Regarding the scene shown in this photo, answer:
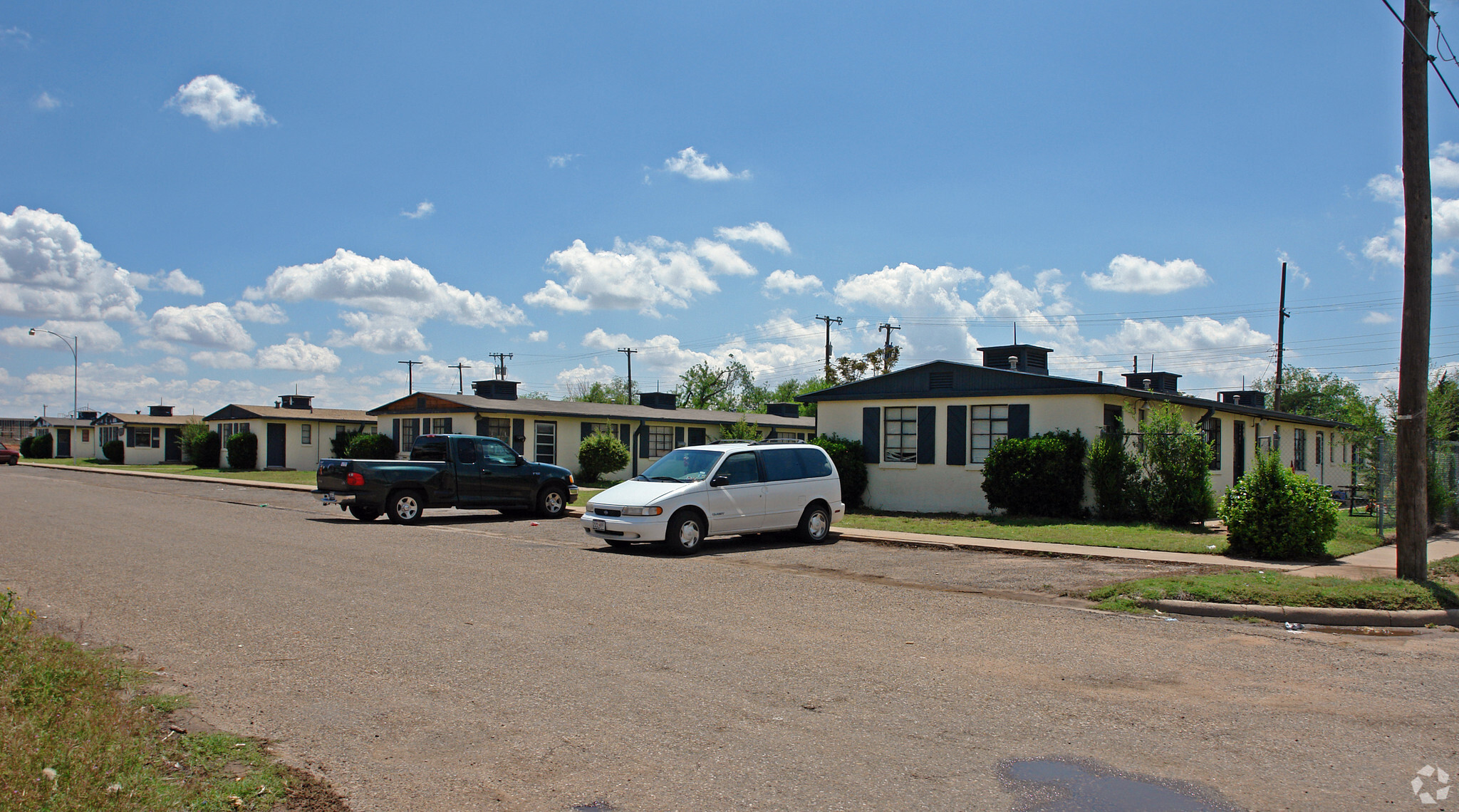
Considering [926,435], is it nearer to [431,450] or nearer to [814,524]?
[814,524]

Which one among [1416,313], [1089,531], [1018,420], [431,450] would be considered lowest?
Answer: [1089,531]

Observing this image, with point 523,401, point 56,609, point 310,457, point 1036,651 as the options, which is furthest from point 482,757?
point 310,457

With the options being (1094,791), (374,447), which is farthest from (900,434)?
(374,447)

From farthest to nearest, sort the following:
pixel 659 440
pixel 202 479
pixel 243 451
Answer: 1. pixel 243 451
2. pixel 659 440
3. pixel 202 479

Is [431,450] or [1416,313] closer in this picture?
[1416,313]

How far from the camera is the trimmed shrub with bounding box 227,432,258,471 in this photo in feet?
153

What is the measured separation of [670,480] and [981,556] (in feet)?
16.2

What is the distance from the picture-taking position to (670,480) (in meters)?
14.5

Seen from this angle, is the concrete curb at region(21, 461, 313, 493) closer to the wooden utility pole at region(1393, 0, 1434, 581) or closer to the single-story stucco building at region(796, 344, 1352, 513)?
the single-story stucco building at region(796, 344, 1352, 513)

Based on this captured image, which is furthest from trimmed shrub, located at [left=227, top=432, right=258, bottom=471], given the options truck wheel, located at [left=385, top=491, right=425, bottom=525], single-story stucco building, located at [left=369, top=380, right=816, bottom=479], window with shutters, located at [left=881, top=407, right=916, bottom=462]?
window with shutters, located at [left=881, top=407, right=916, bottom=462]

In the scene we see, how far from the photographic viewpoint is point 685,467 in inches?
584

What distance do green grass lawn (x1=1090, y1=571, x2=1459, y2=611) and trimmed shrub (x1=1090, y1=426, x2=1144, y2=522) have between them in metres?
8.14

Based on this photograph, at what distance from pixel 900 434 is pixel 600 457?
49.9 ft

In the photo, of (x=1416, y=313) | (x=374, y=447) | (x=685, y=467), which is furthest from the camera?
(x=374, y=447)
